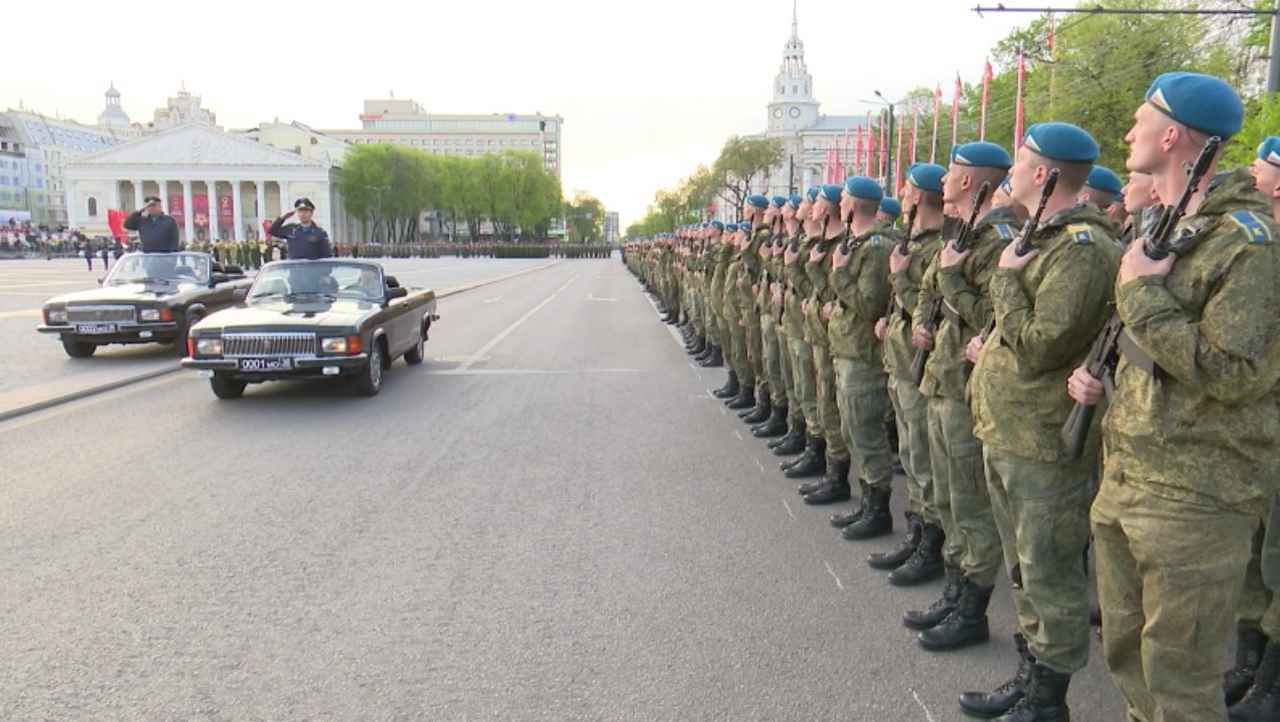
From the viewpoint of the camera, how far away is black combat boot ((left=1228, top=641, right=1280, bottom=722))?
337cm

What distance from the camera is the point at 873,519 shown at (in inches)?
216

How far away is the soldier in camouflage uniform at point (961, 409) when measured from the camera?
152 inches

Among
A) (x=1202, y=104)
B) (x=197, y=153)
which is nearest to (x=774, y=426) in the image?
(x=1202, y=104)

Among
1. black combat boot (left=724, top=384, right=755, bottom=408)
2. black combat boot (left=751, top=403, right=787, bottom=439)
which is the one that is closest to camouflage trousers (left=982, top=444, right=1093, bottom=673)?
black combat boot (left=751, top=403, right=787, bottom=439)

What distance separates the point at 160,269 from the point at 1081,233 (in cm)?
1382

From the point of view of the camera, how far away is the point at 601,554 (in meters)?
5.07

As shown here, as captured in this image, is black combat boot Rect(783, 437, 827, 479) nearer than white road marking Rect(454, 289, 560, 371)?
Yes

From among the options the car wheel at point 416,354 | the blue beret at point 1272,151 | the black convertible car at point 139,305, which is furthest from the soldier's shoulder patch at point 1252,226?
the black convertible car at point 139,305

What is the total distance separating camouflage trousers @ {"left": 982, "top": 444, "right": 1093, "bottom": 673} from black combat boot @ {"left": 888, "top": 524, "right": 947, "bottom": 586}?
4.70ft

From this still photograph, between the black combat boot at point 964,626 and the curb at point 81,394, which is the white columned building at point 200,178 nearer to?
the curb at point 81,394

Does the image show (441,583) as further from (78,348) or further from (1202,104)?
(78,348)

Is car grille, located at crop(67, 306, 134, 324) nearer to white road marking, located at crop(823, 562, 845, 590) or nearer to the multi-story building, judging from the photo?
white road marking, located at crop(823, 562, 845, 590)

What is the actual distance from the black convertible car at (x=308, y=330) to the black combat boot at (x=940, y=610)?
6775 mm

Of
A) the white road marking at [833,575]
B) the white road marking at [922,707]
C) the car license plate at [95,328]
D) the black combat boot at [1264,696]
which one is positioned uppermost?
the car license plate at [95,328]
